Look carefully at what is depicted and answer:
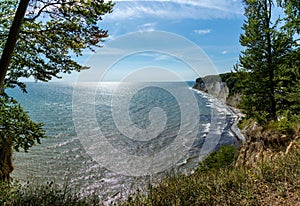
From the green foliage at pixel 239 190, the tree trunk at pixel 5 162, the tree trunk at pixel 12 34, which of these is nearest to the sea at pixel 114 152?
the tree trunk at pixel 5 162

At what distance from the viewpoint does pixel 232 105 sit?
6319 cm

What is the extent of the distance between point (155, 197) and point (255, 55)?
13.2 meters

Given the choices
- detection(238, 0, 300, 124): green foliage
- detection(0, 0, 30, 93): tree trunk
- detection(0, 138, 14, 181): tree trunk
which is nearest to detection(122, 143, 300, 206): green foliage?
detection(0, 0, 30, 93): tree trunk

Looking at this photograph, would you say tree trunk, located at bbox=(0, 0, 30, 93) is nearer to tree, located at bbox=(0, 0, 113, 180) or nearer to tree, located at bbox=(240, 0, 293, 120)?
tree, located at bbox=(0, 0, 113, 180)

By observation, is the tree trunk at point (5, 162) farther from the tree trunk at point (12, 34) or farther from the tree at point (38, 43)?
the tree trunk at point (12, 34)

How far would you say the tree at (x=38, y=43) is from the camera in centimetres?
517

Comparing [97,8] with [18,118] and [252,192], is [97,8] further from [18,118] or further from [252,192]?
[252,192]

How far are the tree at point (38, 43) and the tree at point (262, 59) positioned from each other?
12.2 m

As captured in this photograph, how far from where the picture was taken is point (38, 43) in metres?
5.90

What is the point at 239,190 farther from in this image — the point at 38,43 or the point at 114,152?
the point at 114,152

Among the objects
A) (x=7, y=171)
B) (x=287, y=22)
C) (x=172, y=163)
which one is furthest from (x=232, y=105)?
(x=7, y=171)

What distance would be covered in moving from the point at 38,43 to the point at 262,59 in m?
13.6

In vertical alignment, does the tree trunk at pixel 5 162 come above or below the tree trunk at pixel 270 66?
below

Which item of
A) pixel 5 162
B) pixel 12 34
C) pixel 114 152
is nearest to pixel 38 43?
pixel 12 34
